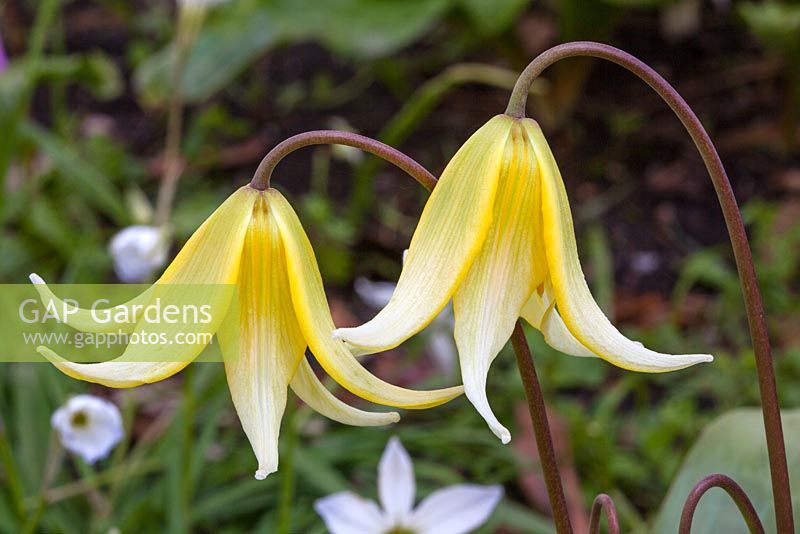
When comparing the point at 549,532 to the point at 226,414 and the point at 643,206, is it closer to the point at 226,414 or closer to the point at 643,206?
the point at 226,414

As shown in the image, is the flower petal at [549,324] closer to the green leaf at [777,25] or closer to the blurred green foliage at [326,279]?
the blurred green foliage at [326,279]

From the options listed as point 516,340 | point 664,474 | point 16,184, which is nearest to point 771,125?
point 664,474

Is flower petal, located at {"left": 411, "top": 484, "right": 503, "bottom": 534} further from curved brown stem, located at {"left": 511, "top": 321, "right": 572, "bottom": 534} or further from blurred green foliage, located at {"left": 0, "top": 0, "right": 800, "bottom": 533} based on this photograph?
curved brown stem, located at {"left": 511, "top": 321, "right": 572, "bottom": 534}

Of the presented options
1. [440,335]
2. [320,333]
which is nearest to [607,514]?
[320,333]

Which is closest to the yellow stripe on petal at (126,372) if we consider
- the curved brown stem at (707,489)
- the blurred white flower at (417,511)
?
the curved brown stem at (707,489)

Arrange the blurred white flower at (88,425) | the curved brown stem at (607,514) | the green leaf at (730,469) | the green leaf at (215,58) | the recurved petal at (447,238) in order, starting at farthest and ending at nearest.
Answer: the green leaf at (215,58) → the blurred white flower at (88,425) → the green leaf at (730,469) → the curved brown stem at (607,514) → the recurved petal at (447,238)

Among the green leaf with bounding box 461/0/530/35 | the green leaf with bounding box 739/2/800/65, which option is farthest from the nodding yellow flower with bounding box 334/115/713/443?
the green leaf with bounding box 739/2/800/65
